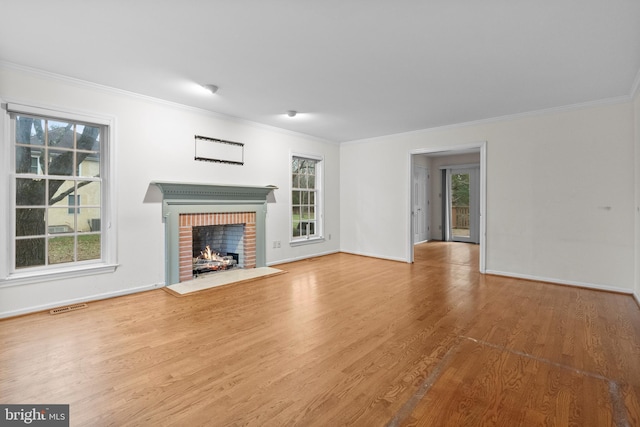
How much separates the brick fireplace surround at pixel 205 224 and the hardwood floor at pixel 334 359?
618 millimetres

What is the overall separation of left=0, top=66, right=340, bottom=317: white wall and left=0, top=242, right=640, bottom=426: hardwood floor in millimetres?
273

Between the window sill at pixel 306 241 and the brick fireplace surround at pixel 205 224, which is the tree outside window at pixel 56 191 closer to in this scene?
the brick fireplace surround at pixel 205 224

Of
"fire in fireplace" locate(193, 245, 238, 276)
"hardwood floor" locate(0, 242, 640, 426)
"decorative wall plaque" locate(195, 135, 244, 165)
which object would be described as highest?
"decorative wall plaque" locate(195, 135, 244, 165)

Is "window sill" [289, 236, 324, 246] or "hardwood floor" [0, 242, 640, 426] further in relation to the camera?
"window sill" [289, 236, 324, 246]

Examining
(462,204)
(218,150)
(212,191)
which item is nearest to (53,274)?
(212,191)

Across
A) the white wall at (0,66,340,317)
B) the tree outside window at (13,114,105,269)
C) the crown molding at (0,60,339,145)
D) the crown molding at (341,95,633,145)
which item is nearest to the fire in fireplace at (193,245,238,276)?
the white wall at (0,66,340,317)

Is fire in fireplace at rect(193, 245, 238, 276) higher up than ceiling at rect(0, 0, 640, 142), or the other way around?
ceiling at rect(0, 0, 640, 142)

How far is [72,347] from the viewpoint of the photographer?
2467mm

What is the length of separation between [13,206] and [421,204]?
27.5ft

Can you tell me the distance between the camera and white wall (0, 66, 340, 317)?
3.21 metres

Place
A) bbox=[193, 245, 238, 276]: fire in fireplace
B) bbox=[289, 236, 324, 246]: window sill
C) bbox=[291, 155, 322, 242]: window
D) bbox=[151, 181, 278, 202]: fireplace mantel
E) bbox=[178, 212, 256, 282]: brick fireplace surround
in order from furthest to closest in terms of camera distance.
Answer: bbox=[291, 155, 322, 242]: window, bbox=[289, 236, 324, 246]: window sill, bbox=[193, 245, 238, 276]: fire in fireplace, bbox=[178, 212, 256, 282]: brick fireplace surround, bbox=[151, 181, 278, 202]: fireplace mantel

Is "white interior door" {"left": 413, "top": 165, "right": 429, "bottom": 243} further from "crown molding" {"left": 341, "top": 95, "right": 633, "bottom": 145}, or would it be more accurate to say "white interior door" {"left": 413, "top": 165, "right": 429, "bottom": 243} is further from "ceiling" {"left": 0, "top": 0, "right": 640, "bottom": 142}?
"ceiling" {"left": 0, "top": 0, "right": 640, "bottom": 142}

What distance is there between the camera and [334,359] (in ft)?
7.54

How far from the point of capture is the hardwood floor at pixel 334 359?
173 cm
